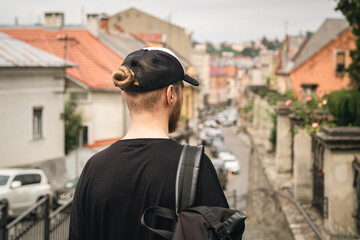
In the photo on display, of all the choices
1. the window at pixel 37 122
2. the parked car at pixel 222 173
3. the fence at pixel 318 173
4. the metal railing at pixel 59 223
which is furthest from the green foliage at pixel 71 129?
the metal railing at pixel 59 223

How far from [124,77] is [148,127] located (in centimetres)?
24

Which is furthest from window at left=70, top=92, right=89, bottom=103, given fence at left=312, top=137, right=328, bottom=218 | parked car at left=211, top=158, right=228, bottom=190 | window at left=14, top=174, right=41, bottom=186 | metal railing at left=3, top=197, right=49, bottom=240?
metal railing at left=3, top=197, right=49, bottom=240

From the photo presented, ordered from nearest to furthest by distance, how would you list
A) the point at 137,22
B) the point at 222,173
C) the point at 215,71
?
1. the point at 222,173
2. the point at 137,22
3. the point at 215,71

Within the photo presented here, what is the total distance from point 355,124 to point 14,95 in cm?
1441

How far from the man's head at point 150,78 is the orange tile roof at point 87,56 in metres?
20.1

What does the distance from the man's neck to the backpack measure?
20 centimetres

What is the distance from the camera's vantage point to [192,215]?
6.61 ft

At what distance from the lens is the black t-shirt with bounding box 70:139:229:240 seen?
6.89 feet

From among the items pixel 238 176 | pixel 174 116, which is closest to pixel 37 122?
pixel 238 176

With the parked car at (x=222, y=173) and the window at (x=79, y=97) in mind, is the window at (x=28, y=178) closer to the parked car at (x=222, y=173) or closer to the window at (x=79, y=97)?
the parked car at (x=222, y=173)

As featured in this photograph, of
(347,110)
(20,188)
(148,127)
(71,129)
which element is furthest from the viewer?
(71,129)

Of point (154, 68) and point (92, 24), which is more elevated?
point (92, 24)

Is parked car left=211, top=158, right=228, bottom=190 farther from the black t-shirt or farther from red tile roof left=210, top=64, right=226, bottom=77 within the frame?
red tile roof left=210, top=64, right=226, bottom=77

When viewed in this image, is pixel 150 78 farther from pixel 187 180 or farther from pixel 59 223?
pixel 59 223
